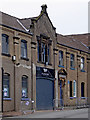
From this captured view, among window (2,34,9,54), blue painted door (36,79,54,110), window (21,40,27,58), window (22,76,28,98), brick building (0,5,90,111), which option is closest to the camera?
window (2,34,9,54)

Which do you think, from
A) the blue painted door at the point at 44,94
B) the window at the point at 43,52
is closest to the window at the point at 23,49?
the window at the point at 43,52

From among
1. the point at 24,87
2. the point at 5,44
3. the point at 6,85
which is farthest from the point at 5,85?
the point at 5,44

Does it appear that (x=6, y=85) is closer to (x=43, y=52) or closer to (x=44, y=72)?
(x=44, y=72)

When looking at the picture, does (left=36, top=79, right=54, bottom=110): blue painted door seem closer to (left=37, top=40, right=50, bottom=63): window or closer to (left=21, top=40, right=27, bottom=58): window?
(left=37, top=40, right=50, bottom=63): window

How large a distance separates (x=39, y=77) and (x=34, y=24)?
5.16 m

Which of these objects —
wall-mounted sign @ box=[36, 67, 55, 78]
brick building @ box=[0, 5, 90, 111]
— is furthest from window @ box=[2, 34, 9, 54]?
wall-mounted sign @ box=[36, 67, 55, 78]

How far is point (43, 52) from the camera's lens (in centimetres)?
3559

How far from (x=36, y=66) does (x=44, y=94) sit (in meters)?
3.16

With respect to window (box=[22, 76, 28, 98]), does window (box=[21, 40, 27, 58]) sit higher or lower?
higher

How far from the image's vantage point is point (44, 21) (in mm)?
35875

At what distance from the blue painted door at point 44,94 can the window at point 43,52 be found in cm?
214

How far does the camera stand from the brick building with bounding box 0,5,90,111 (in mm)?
29984

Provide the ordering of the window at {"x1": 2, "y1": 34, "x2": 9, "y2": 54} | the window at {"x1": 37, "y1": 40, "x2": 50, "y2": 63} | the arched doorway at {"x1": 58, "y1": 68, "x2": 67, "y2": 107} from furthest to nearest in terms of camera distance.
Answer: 1. the arched doorway at {"x1": 58, "y1": 68, "x2": 67, "y2": 107}
2. the window at {"x1": 37, "y1": 40, "x2": 50, "y2": 63}
3. the window at {"x1": 2, "y1": 34, "x2": 9, "y2": 54}

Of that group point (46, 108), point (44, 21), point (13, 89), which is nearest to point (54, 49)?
point (44, 21)
